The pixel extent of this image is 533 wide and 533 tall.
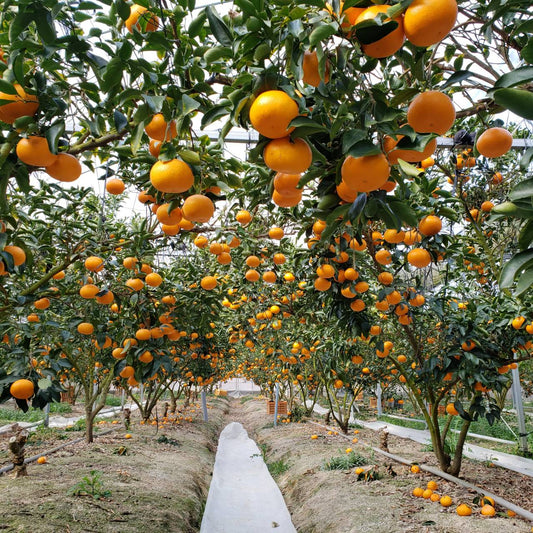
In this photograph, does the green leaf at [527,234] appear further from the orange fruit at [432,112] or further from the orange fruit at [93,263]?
the orange fruit at [93,263]

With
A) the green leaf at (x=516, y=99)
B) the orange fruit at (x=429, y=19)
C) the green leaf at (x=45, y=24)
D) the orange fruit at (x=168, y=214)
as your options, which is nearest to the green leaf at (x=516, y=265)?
the green leaf at (x=516, y=99)

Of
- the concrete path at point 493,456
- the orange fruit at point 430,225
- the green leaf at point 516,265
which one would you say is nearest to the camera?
the green leaf at point 516,265

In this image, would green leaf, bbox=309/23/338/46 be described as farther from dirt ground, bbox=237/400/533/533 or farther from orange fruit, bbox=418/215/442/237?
dirt ground, bbox=237/400/533/533

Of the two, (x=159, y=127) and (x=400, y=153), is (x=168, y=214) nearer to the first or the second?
(x=159, y=127)

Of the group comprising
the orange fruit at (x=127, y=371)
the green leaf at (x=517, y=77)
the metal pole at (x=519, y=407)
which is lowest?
the metal pole at (x=519, y=407)

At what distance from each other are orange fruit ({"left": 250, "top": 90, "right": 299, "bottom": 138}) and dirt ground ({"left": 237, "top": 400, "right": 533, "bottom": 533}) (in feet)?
12.4

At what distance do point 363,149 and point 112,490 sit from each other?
4.83 meters

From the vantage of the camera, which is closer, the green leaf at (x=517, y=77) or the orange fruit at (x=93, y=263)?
the green leaf at (x=517, y=77)

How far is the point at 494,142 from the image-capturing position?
1.44 m

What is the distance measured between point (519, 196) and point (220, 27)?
3.21 ft

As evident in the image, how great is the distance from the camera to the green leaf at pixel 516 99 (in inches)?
31.8

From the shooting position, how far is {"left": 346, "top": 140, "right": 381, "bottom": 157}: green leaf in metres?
0.94

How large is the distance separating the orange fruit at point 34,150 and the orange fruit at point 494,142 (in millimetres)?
1501

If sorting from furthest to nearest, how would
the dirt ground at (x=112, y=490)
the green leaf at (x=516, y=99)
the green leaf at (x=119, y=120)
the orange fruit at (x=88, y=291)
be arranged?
the dirt ground at (x=112, y=490), the orange fruit at (x=88, y=291), the green leaf at (x=119, y=120), the green leaf at (x=516, y=99)
